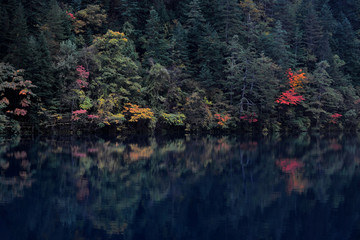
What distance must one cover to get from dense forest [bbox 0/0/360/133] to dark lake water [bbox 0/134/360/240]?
10632mm

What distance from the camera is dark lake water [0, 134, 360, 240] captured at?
853 cm

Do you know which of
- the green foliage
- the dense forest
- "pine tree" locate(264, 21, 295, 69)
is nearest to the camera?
the dense forest

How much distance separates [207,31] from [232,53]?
399 centimetres

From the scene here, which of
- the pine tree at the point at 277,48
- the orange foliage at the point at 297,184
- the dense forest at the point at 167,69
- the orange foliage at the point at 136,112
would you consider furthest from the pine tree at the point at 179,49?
the orange foliage at the point at 297,184

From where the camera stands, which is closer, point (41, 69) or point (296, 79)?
point (41, 69)

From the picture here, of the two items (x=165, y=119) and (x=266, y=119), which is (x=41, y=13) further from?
(x=266, y=119)

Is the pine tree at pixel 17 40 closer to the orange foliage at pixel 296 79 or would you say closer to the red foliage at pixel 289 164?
the red foliage at pixel 289 164

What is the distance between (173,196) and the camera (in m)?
11.4

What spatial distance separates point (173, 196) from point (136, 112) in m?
21.4

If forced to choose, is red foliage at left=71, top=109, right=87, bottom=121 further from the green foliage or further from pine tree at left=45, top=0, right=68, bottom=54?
the green foliage

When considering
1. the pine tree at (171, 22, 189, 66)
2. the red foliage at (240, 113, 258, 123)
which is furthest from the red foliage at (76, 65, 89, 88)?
the red foliage at (240, 113, 258, 123)

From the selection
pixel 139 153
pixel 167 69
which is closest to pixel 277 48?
pixel 167 69

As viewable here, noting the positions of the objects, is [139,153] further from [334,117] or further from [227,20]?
[334,117]

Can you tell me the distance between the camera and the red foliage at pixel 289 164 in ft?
54.5
